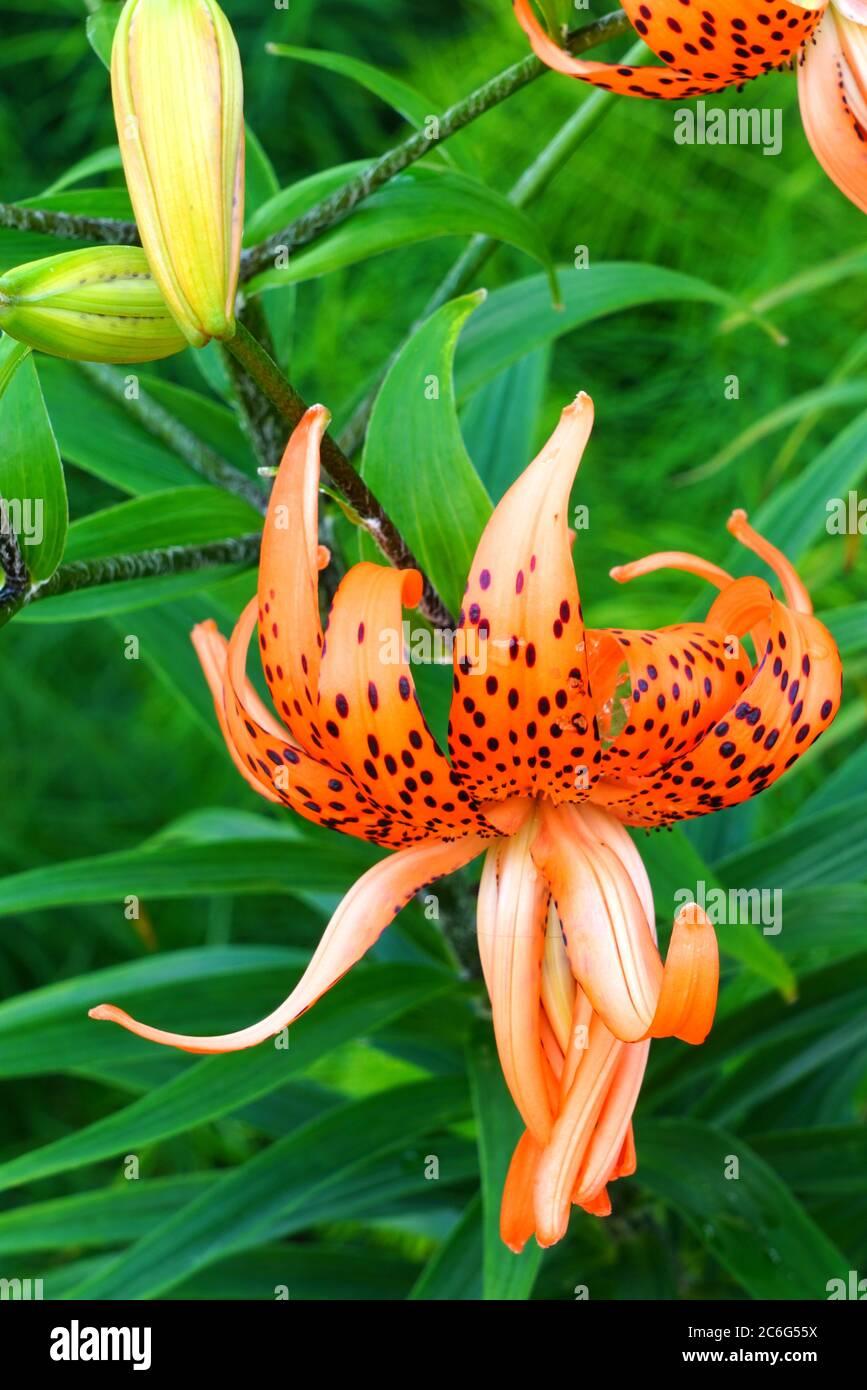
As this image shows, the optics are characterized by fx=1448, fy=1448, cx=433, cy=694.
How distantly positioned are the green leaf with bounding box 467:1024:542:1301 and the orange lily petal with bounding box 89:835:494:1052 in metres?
0.21

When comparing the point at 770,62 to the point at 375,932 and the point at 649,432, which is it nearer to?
the point at 375,932

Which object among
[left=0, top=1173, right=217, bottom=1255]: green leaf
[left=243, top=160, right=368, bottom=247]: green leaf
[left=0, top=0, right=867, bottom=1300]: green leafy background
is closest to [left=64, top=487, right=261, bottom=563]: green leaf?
[left=0, top=0, right=867, bottom=1300]: green leafy background

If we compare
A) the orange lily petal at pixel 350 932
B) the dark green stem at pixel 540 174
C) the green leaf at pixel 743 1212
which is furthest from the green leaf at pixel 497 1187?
the dark green stem at pixel 540 174

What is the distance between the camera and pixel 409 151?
46 cm

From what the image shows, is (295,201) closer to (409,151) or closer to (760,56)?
A: (409,151)

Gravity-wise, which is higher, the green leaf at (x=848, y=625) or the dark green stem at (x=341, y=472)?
the green leaf at (x=848, y=625)

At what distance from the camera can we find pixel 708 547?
4.88 feet

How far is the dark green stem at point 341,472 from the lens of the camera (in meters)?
0.36

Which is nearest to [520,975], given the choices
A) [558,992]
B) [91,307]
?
[558,992]

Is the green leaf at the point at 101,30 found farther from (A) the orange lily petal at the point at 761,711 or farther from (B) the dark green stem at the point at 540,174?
(A) the orange lily petal at the point at 761,711

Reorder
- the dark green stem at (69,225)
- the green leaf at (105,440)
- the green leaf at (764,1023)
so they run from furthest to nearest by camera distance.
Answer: the green leaf at (764,1023)
the green leaf at (105,440)
the dark green stem at (69,225)

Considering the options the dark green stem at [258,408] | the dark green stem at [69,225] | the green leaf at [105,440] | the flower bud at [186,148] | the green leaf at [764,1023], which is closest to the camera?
the flower bud at [186,148]

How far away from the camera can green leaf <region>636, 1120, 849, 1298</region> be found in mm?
723
